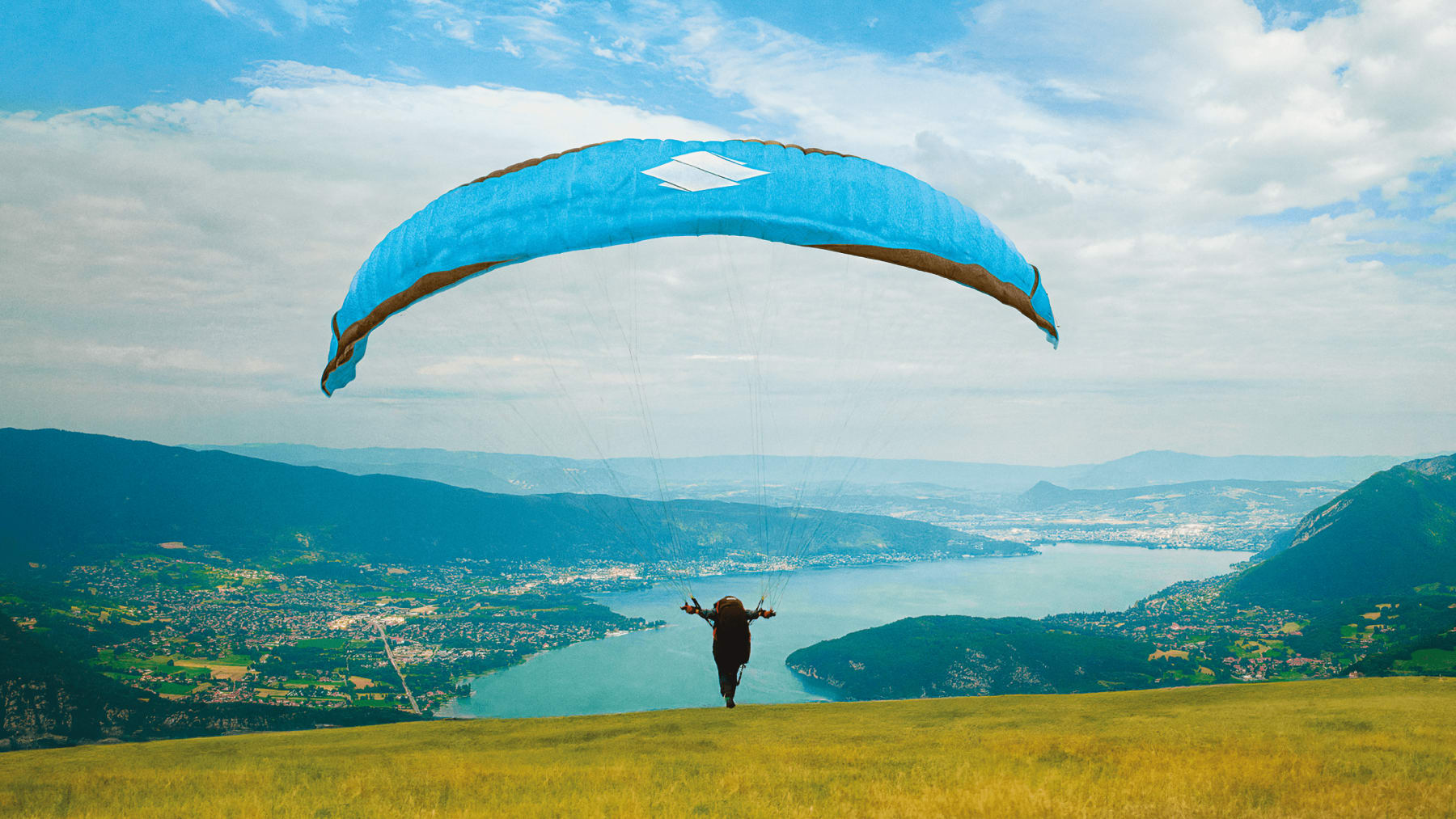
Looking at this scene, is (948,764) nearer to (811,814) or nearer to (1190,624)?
(811,814)

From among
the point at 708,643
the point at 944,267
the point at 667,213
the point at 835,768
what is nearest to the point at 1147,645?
the point at 708,643

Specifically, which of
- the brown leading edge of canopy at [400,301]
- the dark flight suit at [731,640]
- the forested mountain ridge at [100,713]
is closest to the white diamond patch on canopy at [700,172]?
the brown leading edge of canopy at [400,301]

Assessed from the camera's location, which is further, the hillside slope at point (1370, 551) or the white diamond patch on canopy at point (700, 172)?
the hillside slope at point (1370, 551)

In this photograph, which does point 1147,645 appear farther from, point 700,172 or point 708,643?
point 700,172

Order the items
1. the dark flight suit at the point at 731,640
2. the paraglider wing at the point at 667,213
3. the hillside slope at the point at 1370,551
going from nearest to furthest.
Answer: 1. the paraglider wing at the point at 667,213
2. the dark flight suit at the point at 731,640
3. the hillside slope at the point at 1370,551

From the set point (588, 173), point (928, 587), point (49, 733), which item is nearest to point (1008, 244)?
point (588, 173)

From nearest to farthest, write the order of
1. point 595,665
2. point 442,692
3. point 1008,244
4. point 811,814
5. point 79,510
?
point 811,814, point 1008,244, point 442,692, point 595,665, point 79,510

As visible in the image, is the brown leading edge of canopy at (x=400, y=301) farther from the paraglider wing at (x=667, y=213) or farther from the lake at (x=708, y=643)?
the lake at (x=708, y=643)

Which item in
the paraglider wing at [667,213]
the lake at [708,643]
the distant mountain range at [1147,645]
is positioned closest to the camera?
the paraglider wing at [667,213]

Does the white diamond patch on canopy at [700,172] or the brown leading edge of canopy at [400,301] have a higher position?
the white diamond patch on canopy at [700,172]
